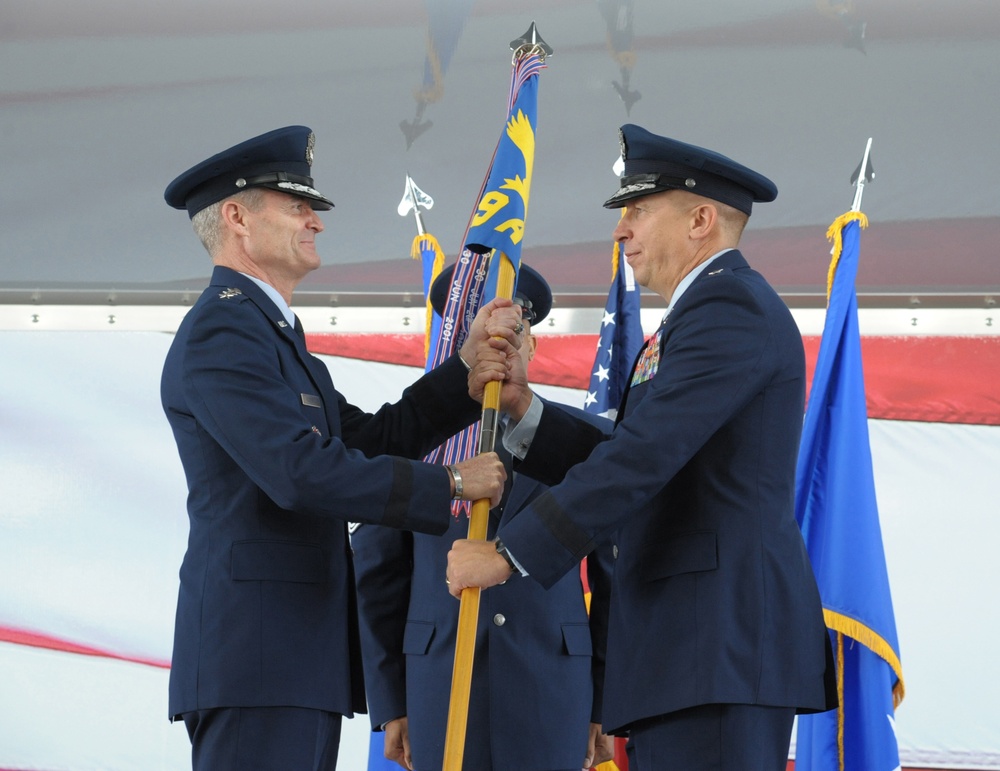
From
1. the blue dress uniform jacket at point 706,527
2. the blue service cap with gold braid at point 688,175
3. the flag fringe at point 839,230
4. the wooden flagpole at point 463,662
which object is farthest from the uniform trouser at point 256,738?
the flag fringe at point 839,230

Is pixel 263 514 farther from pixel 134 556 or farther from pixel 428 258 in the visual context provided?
pixel 134 556

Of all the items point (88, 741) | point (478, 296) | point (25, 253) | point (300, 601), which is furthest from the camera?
point (25, 253)

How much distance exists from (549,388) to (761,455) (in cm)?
209

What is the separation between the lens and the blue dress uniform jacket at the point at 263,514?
6.40 feet

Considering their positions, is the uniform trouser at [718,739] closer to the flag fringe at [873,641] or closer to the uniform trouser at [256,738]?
the uniform trouser at [256,738]

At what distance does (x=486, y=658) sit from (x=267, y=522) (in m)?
0.77

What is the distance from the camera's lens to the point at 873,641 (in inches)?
122

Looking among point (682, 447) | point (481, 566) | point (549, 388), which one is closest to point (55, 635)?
point (549, 388)

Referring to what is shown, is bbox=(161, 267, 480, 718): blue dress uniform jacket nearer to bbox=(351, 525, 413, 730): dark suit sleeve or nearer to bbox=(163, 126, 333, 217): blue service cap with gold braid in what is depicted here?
bbox=(163, 126, 333, 217): blue service cap with gold braid

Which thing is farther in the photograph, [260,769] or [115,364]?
[115,364]

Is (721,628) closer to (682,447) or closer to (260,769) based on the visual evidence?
(682,447)

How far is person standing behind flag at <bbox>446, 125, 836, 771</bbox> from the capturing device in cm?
185

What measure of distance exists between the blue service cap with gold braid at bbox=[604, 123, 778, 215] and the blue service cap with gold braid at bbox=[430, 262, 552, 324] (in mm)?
816

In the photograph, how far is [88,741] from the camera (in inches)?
150
